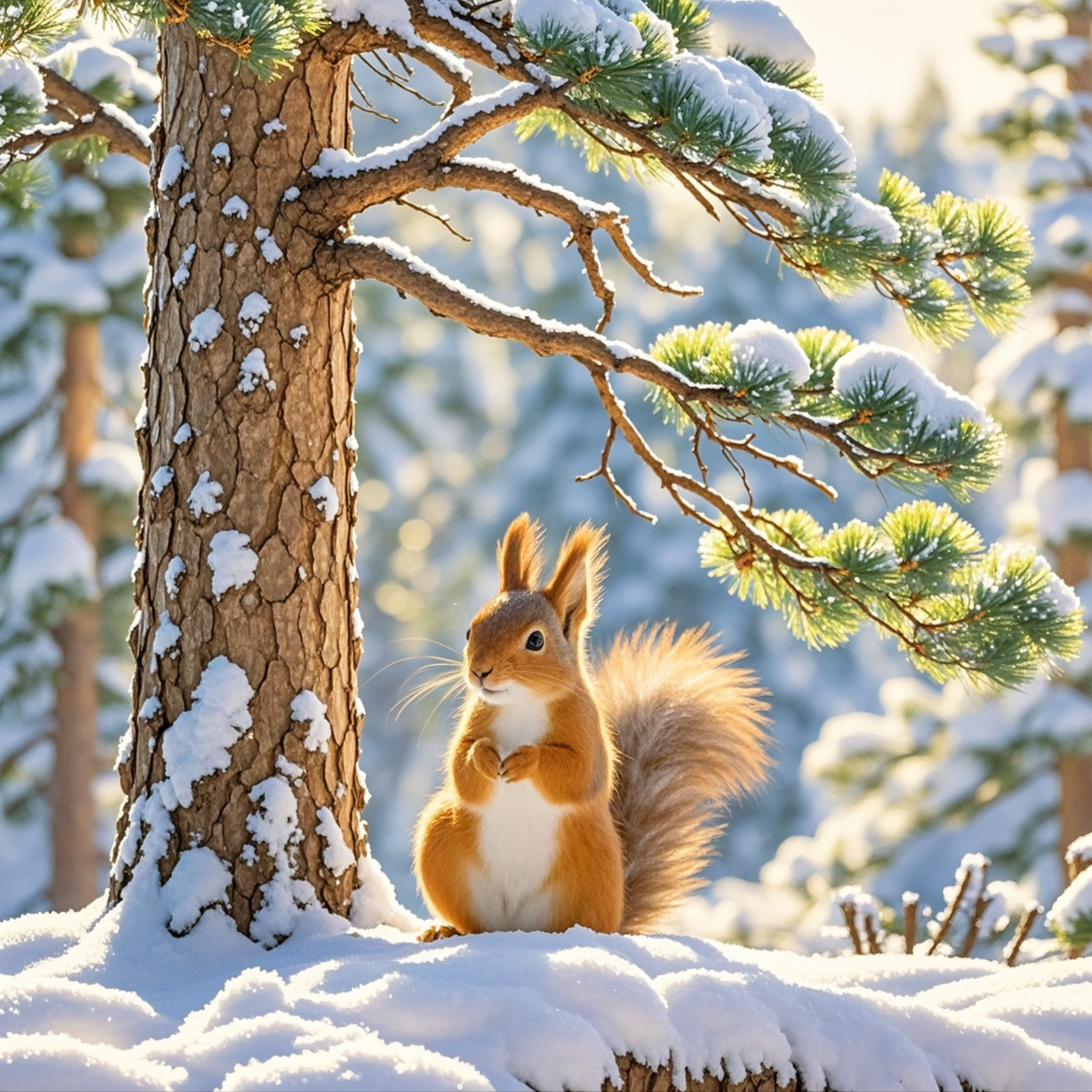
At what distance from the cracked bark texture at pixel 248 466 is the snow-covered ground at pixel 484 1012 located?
245mm

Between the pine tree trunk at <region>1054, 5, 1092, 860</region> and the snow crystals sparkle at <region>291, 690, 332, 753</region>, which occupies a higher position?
the pine tree trunk at <region>1054, 5, 1092, 860</region>

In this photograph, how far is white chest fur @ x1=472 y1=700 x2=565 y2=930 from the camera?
2.74m

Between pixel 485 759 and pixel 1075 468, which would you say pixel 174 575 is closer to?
pixel 485 759

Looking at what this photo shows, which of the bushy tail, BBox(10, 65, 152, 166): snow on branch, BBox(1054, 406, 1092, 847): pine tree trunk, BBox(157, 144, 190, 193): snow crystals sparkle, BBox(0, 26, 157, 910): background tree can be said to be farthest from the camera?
BBox(1054, 406, 1092, 847): pine tree trunk

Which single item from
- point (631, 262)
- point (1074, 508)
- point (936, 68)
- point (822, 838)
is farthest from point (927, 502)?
point (936, 68)

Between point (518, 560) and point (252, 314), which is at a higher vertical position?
point (252, 314)

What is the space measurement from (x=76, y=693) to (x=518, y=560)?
5.19 metres

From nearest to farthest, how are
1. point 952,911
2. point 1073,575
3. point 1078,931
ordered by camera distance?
1. point 1078,931
2. point 952,911
3. point 1073,575

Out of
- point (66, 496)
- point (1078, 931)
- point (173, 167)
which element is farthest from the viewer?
point (66, 496)

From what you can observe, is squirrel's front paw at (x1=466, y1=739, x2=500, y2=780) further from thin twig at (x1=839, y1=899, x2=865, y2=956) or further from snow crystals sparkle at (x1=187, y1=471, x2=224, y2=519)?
thin twig at (x1=839, y1=899, x2=865, y2=956)

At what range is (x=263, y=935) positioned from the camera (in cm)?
283

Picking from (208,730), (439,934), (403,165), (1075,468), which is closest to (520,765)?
(439,934)

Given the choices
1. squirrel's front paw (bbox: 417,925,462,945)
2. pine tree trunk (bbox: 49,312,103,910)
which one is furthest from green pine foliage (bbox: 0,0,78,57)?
pine tree trunk (bbox: 49,312,103,910)

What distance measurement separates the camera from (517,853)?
275cm
